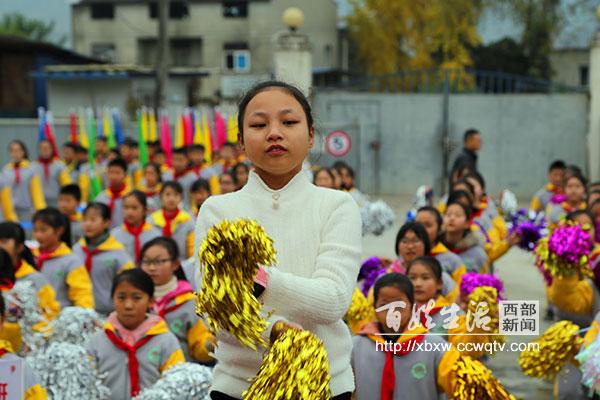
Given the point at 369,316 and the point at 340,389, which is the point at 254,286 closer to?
the point at 340,389

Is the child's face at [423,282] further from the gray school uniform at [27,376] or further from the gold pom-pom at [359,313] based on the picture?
the gray school uniform at [27,376]

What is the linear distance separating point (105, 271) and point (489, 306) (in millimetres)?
2703

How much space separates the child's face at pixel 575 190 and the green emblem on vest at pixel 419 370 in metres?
4.30

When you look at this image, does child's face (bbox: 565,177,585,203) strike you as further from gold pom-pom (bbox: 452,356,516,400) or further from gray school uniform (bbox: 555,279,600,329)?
gold pom-pom (bbox: 452,356,516,400)

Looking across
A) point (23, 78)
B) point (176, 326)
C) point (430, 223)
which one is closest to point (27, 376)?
point (176, 326)

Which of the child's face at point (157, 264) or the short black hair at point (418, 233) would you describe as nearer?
the child's face at point (157, 264)

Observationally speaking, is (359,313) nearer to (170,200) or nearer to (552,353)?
(552,353)

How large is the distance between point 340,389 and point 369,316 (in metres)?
2.03

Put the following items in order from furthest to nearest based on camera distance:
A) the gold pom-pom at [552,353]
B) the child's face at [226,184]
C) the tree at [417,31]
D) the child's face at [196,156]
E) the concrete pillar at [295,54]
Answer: the tree at [417,31], the concrete pillar at [295,54], the child's face at [196,156], the child's face at [226,184], the gold pom-pom at [552,353]

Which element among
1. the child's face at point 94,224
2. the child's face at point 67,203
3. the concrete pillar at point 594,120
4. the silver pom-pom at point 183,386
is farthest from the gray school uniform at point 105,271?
the concrete pillar at point 594,120

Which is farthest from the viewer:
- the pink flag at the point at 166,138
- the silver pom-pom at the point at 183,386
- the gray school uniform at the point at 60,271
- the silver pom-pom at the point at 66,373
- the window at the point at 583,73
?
the window at the point at 583,73

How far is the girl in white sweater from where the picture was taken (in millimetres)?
1995

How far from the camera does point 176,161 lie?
916 cm

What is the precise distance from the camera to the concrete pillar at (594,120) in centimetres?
1370
